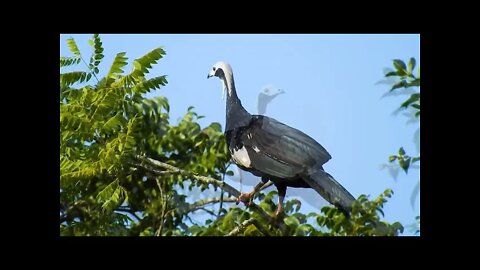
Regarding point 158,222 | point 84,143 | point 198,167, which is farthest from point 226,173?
point 84,143

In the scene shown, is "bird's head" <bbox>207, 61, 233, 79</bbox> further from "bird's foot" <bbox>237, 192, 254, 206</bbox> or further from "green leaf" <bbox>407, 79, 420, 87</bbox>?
"green leaf" <bbox>407, 79, 420, 87</bbox>

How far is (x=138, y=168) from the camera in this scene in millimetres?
3523

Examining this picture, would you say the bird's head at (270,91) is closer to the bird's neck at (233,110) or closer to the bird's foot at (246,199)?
the bird's neck at (233,110)

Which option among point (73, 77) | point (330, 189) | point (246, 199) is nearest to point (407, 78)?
point (330, 189)

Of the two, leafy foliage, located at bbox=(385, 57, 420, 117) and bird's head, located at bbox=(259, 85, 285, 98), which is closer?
leafy foliage, located at bbox=(385, 57, 420, 117)

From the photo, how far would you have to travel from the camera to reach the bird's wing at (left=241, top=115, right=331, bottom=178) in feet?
11.2

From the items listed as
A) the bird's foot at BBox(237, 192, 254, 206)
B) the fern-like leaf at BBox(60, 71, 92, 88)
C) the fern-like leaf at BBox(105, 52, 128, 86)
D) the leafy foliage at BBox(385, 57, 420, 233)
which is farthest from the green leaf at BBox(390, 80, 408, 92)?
the fern-like leaf at BBox(60, 71, 92, 88)

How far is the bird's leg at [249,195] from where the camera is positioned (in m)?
3.46

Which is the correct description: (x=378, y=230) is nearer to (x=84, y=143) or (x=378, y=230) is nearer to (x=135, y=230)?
(x=135, y=230)

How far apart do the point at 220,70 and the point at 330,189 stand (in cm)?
66

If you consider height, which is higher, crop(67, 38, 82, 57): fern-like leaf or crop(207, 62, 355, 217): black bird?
crop(67, 38, 82, 57): fern-like leaf

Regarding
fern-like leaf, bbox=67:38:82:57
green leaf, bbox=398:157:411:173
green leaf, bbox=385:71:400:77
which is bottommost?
green leaf, bbox=398:157:411:173

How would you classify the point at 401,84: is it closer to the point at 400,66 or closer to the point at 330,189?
the point at 400,66

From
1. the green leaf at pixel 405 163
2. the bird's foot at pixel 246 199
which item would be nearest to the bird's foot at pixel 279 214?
the bird's foot at pixel 246 199
